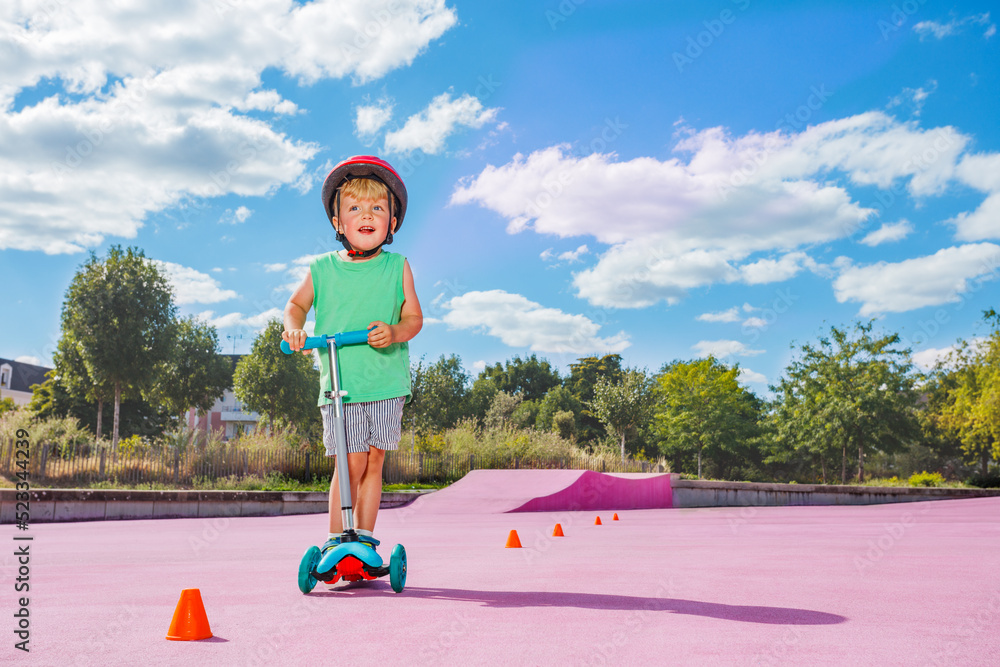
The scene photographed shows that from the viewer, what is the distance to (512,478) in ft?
57.7

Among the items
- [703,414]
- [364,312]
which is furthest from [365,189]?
[703,414]

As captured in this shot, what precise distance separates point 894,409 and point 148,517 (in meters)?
40.2

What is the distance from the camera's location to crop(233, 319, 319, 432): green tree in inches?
1387

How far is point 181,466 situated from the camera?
52.8 ft

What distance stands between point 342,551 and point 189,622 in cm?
94

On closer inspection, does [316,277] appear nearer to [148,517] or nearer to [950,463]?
[148,517]

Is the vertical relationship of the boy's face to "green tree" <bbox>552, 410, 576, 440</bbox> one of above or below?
above

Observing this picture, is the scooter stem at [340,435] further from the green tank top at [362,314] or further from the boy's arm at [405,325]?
the boy's arm at [405,325]

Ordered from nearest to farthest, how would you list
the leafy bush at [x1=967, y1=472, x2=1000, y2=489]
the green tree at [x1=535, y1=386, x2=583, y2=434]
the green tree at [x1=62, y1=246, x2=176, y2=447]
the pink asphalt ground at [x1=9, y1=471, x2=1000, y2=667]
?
1. the pink asphalt ground at [x1=9, y1=471, x2=1000, y2=667]
2. the green tree at [x1=62, y1=246, x2=176, y2=447]
3. the leafy bush at [x1=967, y1=472, x2=1000, y2=489]
4. the green tree at [x1=535, y1=386, x2=583, y2=434]

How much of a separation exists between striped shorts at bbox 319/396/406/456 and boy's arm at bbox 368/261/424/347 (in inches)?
14.5

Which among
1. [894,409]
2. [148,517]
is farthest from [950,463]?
[148,517]

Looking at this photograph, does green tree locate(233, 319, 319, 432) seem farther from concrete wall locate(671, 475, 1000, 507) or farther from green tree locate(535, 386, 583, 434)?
green tree locate(535, 386, 583, 434)

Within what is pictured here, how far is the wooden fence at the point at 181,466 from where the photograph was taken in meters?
14.9

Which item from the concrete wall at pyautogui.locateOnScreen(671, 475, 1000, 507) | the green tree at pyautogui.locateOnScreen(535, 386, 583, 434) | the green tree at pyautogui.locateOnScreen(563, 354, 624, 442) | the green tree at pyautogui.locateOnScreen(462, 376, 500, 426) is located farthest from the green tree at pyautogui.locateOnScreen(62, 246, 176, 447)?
the green tree at pyautogui.locateOnScreen(563, 354, 624, 442)
